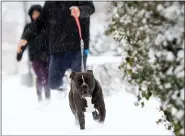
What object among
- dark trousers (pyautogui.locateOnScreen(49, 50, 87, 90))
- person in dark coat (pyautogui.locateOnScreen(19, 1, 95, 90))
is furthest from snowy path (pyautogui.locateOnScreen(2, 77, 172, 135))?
person in dark coat (pyautogui.locateOnScreen(19, 1, 95, 90))

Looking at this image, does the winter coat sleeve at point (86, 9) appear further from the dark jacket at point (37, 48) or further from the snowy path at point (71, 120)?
the dark jacket at point (37, 48)

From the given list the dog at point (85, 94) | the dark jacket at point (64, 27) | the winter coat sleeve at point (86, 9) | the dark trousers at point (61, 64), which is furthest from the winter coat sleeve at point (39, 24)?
the dog at point (85, 94)

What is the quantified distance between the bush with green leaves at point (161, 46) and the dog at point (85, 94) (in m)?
1.43

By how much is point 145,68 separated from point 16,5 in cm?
1712

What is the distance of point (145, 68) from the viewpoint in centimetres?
342

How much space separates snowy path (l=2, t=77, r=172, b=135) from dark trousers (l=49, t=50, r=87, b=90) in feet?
2.08

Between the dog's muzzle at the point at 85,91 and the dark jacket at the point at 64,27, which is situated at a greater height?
the dark jacket at the point at 64,27

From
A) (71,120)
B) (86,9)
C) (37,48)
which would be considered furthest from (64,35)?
(37,48)

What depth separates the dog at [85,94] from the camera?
4934 mm

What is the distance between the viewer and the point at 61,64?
7.21 metres

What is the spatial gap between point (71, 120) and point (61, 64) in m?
1.09

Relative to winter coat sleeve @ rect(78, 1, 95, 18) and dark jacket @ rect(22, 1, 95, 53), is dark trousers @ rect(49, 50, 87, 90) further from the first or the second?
winter coat sleeve @ rect(78, 1, 95, 18)

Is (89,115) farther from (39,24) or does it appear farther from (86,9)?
(86,9)

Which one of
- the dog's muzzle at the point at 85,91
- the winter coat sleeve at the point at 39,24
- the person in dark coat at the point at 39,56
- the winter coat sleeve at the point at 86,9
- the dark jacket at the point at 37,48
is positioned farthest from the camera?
the person in dark coat at the point at 39,56
